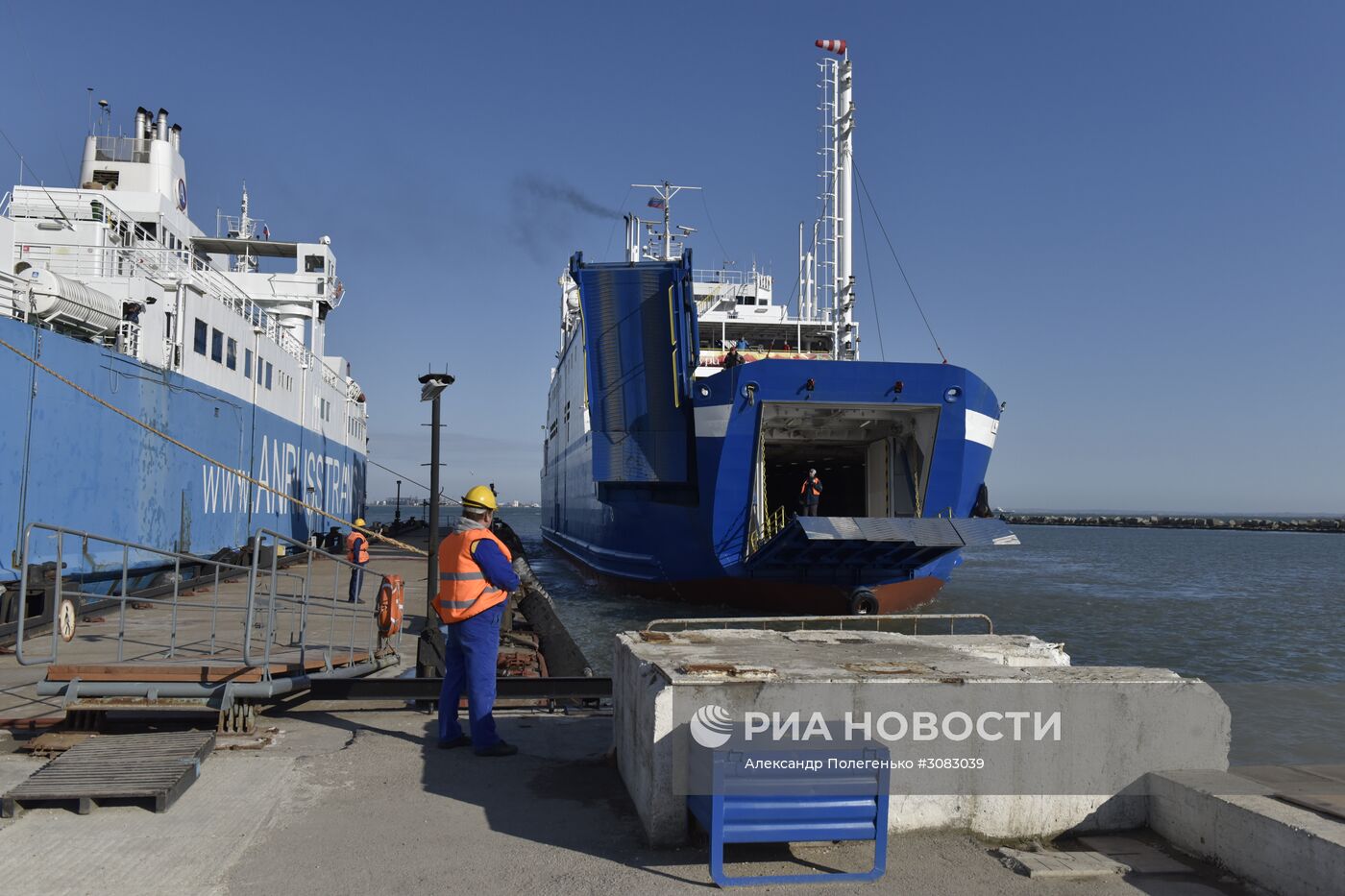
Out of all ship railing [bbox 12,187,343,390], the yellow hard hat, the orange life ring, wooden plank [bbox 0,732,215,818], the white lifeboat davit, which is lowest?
wooden plank [bbox 0,732,215,818]

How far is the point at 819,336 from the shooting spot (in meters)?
23.3

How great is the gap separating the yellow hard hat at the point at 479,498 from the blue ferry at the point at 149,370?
2.85 m

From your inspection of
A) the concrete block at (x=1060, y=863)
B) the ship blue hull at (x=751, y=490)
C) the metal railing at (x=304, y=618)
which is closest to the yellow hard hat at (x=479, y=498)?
the metal railing at (x=304, y=618)

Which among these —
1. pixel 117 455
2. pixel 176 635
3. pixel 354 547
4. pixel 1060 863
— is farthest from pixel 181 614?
pixel 1060 863

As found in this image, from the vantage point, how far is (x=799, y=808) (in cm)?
332

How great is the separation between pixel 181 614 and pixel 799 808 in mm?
10090

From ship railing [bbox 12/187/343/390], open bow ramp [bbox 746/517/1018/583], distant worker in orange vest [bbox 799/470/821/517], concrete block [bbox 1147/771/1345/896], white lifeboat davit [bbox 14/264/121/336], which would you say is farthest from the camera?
ship railing [bbox 12/187/343/390]

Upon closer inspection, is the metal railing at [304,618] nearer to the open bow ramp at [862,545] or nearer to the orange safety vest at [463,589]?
the orange safety vest at [463,589]

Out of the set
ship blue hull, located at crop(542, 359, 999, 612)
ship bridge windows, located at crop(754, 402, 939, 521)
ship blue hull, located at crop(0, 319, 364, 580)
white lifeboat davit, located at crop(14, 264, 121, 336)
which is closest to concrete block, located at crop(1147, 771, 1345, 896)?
ship blue hull, located at crop(542, 359, 999, 612)

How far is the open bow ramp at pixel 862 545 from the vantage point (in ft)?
43.2

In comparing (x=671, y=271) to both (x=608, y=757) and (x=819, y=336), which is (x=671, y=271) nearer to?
(x=819, y=336)

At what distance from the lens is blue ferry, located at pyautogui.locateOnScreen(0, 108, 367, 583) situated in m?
11.8

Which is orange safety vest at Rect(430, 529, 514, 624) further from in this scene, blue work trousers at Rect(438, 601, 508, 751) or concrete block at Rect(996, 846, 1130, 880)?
concrete block at Rect(996, 846, 1130, 880)

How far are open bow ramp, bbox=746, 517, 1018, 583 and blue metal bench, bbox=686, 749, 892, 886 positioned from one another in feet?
31.4
